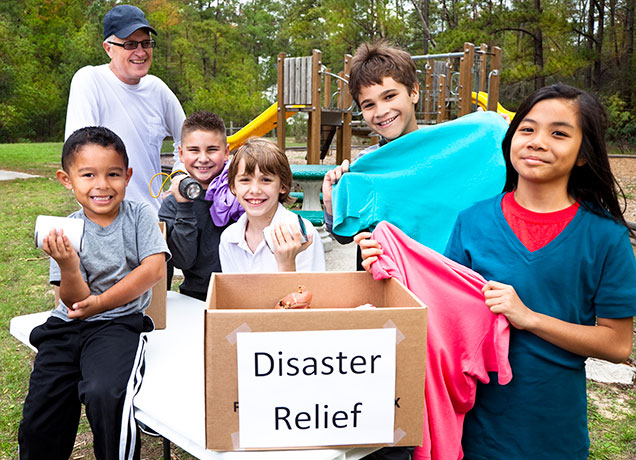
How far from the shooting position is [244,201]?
2.28 m

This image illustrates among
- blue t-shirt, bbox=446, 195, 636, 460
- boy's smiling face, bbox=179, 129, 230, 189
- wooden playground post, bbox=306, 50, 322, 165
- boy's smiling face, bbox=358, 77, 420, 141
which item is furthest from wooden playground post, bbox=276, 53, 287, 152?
blue t-shirt, bbox=446, 195, 636, 460

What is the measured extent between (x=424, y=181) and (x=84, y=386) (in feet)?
4.43

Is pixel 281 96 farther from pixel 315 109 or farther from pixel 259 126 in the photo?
→ pixel 259 126

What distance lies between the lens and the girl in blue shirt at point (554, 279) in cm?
142

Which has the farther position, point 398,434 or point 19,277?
point 19,277

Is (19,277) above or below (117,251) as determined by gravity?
below

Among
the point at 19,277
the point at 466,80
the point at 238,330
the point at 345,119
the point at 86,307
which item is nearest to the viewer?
the point at 238,330

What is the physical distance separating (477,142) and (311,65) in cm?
758

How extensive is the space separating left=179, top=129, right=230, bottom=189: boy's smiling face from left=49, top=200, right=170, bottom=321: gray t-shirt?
681mm

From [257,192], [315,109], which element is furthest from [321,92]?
[257,192]

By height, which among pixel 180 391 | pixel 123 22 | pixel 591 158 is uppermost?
pixel 123 22

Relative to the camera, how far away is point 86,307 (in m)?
1.82

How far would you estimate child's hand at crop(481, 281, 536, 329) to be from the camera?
141 centimetres

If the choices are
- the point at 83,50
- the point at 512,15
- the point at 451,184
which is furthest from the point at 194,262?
the point at 83,50
